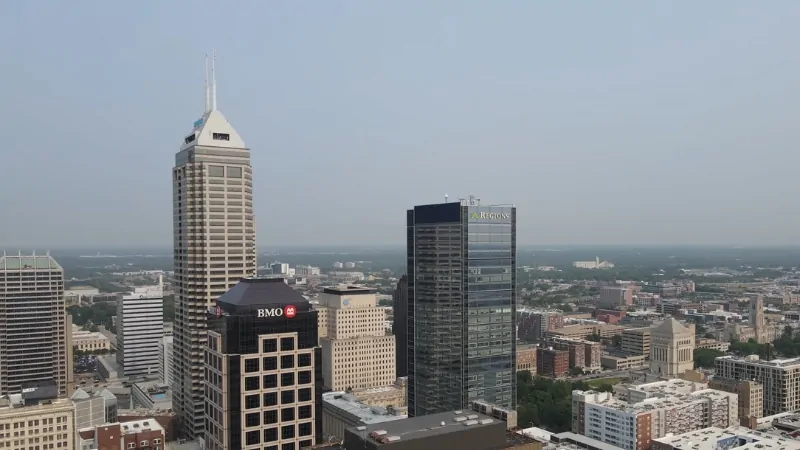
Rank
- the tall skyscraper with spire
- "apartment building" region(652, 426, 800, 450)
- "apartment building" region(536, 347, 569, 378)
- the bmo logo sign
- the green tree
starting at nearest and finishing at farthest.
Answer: the bmo logo sign < "apartment building" region(652, 426, 800, 450) < the tall skyscraper with spire < the green tree < "apartment building" region(536, 347, 569, 378)

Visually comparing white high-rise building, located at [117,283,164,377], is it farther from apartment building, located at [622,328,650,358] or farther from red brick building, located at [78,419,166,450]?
apartment building, located at [622,328,650,358]

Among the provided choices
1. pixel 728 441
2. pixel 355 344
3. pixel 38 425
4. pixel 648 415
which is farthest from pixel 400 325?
pixel 38 425

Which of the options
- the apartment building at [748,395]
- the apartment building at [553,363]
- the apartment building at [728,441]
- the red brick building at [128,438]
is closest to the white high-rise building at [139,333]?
the red brick building at [128,438]

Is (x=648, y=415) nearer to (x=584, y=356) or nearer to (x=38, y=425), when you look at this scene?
(x=38, y=425)

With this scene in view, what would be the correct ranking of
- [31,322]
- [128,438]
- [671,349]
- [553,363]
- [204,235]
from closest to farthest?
1. [128,438]
2. [204,235]
3. [31,322]
4. [671,349]
5. [553,363]

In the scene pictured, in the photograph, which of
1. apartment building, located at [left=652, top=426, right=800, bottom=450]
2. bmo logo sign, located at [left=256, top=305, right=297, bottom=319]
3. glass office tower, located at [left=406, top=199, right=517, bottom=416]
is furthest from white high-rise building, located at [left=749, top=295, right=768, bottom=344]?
bmo logo sign, located at [left=256, top=305, right=297, bottom=319]

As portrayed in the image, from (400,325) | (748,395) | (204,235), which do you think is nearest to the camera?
(204,235)

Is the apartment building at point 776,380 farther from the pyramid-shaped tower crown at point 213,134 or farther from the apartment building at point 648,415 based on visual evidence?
the pyramid-shaped tower crown at point 213,134
